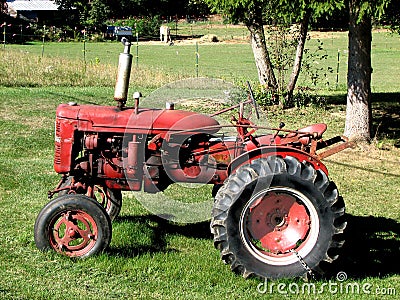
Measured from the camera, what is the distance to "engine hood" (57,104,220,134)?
6.44 meters

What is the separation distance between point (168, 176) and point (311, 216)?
1.49 m

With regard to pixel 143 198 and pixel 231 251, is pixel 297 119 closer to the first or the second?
pixel 143 198

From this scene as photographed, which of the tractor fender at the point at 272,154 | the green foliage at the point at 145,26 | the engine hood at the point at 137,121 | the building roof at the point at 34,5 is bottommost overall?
the tractor fender at the point at 272,154

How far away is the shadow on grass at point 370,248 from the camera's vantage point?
6492 mm

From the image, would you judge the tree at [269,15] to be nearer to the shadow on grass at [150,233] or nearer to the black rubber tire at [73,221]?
the shadow on grass at [150,233]

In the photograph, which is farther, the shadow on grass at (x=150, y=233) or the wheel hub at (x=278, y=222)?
the shadow on grass at (x=150, y=233)

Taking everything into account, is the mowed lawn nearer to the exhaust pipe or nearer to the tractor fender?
the exhaust pipe

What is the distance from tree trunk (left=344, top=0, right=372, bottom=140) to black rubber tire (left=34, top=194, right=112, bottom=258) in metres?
7.42

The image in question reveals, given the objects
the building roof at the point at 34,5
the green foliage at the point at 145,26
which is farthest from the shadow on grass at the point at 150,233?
the building roof at the point at 34,5

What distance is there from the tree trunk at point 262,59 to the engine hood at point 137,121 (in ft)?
35.3

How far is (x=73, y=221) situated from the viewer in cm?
634

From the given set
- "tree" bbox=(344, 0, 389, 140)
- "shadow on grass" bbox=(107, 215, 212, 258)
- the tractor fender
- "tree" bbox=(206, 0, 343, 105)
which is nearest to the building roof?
"tree" bbox=(206, 0, 343, 105)

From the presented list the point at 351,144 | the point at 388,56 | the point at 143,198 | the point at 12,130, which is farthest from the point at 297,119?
the point at 388,56

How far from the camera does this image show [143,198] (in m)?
8.63
